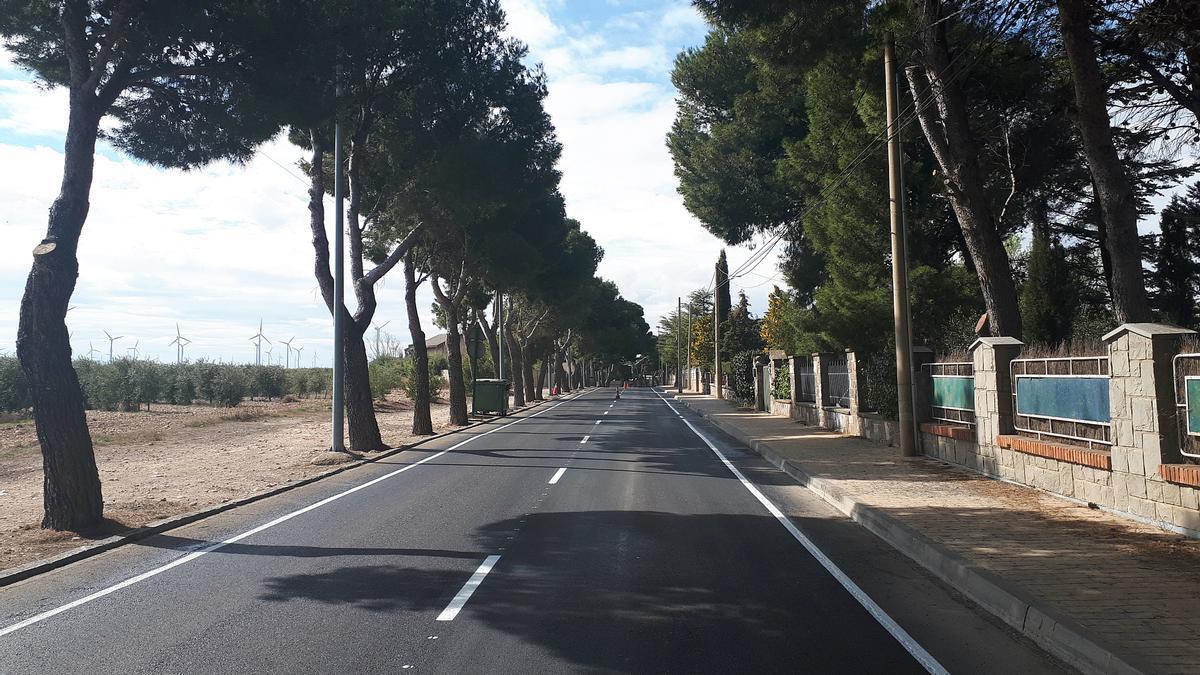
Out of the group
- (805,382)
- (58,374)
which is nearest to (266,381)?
(805,382)

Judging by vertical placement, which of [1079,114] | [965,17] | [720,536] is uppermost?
[965,17]

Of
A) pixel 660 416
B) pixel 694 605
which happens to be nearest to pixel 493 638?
pixel 694 605

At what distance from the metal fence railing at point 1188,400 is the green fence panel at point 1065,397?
1169 millimetres

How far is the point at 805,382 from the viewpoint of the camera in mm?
Answer: 30062

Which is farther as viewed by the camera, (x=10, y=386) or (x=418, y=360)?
(x=10, y=386)

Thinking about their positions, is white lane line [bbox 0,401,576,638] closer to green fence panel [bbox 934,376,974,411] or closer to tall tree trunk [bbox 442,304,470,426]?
green fence panel [bbox 934,376,974,411]

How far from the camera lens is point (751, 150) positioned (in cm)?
2645

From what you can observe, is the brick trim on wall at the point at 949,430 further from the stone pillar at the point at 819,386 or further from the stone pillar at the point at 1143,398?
the stone pillar at the point at 819,386

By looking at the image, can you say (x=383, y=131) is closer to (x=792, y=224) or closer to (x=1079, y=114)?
(x=792, y=224)

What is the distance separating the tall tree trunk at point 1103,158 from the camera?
1207 centimetres

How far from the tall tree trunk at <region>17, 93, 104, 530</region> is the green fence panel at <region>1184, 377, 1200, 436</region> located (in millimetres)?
11571

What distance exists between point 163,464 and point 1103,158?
59.2ft

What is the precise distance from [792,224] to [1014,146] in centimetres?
852

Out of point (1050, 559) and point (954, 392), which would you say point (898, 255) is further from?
point (1050, 559)
